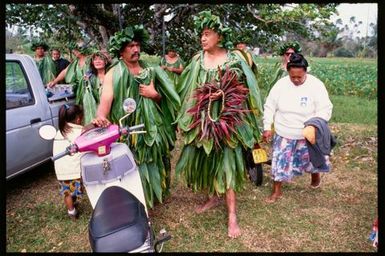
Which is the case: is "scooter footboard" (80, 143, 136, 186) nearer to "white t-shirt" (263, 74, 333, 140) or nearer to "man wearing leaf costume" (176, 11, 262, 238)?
"man wearing leaf costume" (176, 11, 262, 238)

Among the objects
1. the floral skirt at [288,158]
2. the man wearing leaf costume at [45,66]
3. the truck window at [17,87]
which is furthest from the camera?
the man wearing leaf costume at [45,66]

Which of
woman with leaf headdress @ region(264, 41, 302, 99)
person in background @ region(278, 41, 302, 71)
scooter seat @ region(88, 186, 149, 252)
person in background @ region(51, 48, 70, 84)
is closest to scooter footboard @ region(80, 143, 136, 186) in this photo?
scooter seat @ region(88, 186, 149, 252)

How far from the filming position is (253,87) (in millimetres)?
3387

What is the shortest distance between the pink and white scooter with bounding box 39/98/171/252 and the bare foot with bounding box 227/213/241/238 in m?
1.12

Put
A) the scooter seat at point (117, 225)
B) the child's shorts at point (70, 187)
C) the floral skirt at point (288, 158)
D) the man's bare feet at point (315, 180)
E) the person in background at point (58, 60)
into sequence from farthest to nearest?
the person in background at point (58, 60), the man's bare feet at point (315, 180), the floral skirt at point (288, 158), the child's shorts at point (70, 187), the scooter seat at point (117, 225)

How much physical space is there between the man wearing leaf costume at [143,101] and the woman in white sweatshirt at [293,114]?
1.18 m

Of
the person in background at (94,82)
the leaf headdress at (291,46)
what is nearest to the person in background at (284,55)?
the leaf headdress at (291,46)

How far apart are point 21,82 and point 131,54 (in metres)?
1.67

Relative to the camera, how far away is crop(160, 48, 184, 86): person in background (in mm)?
7141

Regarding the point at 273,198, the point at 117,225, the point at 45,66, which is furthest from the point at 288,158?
the point at 45,66

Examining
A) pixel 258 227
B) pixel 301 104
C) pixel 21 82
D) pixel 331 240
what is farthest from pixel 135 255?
pixel 21 82

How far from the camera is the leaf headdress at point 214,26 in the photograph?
126 inches

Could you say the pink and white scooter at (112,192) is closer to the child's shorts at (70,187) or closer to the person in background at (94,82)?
the child's shorts at (70,187)
